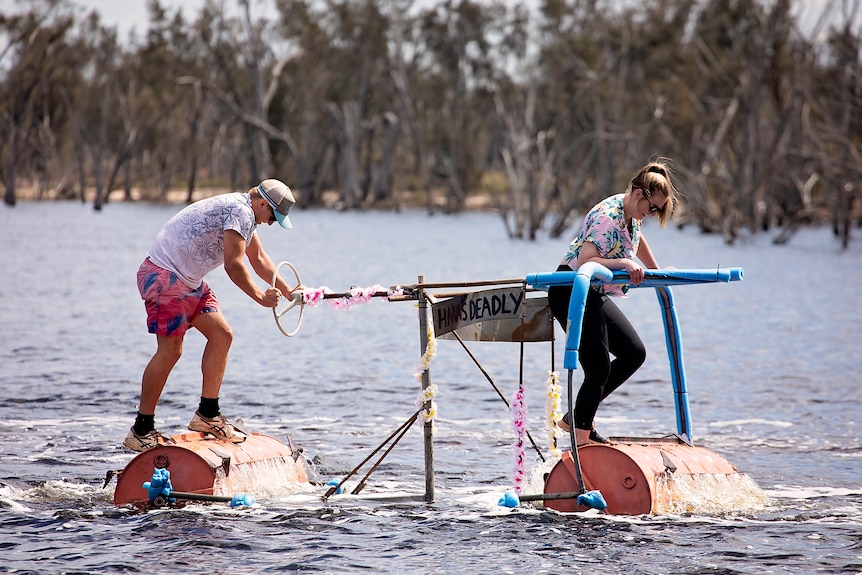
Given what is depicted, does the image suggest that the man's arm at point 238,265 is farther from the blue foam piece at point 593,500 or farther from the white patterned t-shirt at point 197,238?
the blue foam piece at point 593,500

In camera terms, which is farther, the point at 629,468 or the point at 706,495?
the point at 706,495

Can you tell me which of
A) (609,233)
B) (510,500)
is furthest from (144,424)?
(609,233)

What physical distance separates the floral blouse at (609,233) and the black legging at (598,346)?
0.16 meters

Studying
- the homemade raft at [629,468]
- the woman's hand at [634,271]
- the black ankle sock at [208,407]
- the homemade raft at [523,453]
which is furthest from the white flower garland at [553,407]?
the black ankle sock at [208,407]

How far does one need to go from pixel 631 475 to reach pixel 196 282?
121 inches

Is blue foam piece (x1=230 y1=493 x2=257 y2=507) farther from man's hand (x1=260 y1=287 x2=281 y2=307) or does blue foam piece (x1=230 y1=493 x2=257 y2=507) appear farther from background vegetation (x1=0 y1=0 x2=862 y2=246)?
background vegetation (x1=0 y1=0 x2=862 y2=246)

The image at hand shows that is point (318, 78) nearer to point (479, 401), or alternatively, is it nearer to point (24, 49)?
point (24, 49)

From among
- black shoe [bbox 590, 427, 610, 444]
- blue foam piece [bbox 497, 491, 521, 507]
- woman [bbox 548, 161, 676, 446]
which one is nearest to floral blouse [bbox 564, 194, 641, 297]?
woman [bbox 548, 161, 676, 446]

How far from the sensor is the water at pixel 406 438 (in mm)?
6902

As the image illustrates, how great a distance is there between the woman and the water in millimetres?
864

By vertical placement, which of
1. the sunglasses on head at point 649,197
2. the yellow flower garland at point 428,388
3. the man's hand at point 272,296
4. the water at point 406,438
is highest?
the sunglasses on head at point 649,197

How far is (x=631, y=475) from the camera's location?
23.7ft

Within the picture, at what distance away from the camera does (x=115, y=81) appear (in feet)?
306

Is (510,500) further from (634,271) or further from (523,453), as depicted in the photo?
(634,271)
